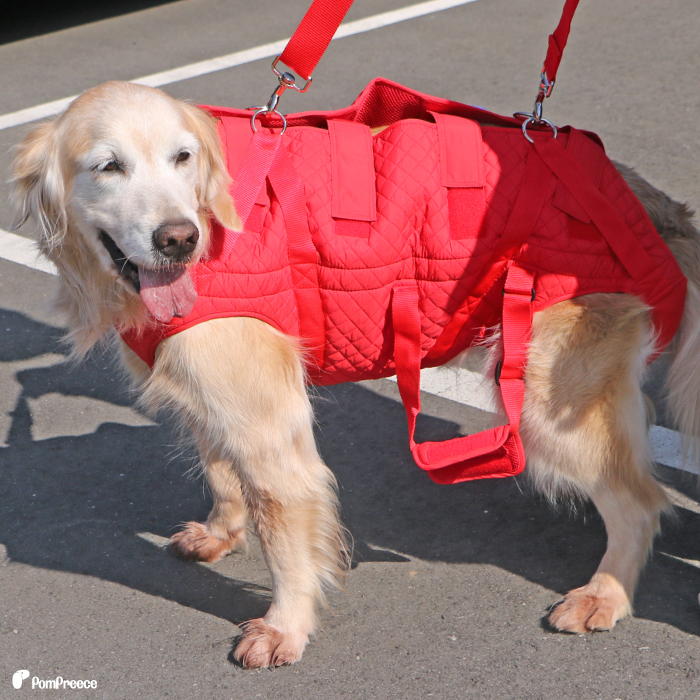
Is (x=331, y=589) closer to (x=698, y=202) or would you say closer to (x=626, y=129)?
(x=698, y=202)

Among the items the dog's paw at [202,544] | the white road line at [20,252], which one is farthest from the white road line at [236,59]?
the dog's paw at [202,544]

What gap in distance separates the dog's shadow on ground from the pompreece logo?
0.43 metres

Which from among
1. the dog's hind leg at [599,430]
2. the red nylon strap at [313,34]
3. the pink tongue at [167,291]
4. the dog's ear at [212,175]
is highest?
the red nylon strap at [313,34]

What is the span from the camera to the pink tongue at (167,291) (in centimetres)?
222

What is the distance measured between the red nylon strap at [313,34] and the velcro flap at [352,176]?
22 cm

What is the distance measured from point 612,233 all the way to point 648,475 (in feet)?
2.77

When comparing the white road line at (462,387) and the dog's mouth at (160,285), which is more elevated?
the dog's mouth at (160,285)

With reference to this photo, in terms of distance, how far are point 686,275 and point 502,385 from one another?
715 millimetres

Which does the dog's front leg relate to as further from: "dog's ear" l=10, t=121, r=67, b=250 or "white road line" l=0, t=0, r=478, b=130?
"white road line" l=0, t=0, r=478, b=130

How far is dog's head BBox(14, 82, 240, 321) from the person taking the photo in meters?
2.19

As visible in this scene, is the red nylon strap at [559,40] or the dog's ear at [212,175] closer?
the dog's ear at [212,175]

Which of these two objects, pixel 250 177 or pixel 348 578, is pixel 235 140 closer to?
pixel 250 177

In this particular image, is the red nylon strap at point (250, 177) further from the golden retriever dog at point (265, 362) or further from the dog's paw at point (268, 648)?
the dog's paw at point (268, 648)

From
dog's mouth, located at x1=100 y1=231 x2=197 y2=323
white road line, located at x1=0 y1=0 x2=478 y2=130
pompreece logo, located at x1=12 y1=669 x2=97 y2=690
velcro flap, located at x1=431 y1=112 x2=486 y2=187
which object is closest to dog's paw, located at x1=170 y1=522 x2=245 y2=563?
pompreece logo, located at x1=12 y1=669 x2=97 y2=690
